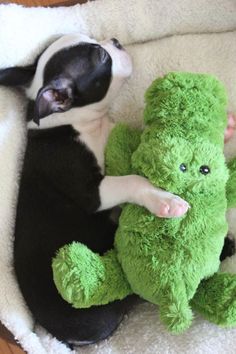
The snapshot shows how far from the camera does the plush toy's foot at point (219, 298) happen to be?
1.38 m

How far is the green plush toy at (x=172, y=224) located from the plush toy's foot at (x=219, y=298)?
0.01m

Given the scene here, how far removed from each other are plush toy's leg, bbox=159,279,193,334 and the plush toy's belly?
0.01 metres

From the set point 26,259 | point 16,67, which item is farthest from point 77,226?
point 16,67

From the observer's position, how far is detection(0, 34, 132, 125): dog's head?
5.34ft

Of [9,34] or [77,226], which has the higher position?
[9,34]

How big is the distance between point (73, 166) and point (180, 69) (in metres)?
0.47

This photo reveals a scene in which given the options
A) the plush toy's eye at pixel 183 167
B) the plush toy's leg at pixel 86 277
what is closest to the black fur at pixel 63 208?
the plush toy's leg at pixel 86 277

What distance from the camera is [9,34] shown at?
1728 mm

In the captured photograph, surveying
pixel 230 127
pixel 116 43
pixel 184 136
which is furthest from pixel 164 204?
pixel 116 43

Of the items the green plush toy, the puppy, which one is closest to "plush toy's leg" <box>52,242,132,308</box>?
the green plush toy

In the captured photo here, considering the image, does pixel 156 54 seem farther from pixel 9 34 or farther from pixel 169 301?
pixel 169 301

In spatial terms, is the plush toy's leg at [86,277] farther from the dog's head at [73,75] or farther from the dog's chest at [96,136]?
the dog's head at [73,75]

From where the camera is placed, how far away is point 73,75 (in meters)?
1.64

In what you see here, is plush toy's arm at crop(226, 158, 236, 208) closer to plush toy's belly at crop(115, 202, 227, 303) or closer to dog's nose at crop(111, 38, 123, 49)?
plush toy's belly at crop(115, 202, 227, 303)
